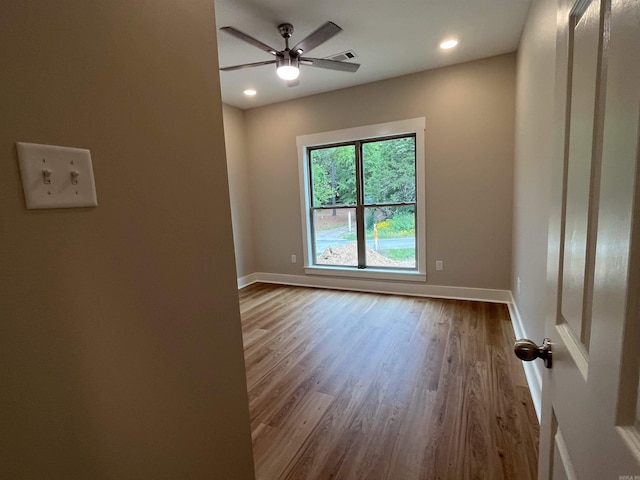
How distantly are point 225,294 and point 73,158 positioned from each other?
0.56m

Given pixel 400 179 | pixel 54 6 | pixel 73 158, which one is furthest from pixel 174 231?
pixel 400 179

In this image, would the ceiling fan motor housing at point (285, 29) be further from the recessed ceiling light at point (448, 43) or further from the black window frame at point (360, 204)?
the black window frame at point (360, 204)

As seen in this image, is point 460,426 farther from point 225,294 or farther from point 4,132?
point 4,132

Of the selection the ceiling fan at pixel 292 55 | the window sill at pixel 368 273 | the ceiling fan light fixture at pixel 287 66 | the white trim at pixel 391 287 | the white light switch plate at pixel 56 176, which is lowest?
the white trim at pixel 391 287

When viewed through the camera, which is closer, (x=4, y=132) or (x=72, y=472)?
(x=4, y=132)

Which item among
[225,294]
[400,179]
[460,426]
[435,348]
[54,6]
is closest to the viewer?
[54,6]

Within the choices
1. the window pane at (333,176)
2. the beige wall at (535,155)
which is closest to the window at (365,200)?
the window pane at (333,176)

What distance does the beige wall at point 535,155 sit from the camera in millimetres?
1666

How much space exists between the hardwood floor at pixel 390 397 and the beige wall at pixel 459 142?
0.68 meters

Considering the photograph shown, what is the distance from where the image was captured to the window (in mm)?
3766

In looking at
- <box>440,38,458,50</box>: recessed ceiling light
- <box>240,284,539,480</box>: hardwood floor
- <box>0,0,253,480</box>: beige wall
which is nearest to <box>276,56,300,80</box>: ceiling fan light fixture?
<box>440,38,458,50</box>: recessed ceiling light

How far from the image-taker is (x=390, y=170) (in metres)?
3.88

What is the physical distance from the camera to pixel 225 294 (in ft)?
3.28

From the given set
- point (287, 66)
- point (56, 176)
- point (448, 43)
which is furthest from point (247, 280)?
point (56, 176)
